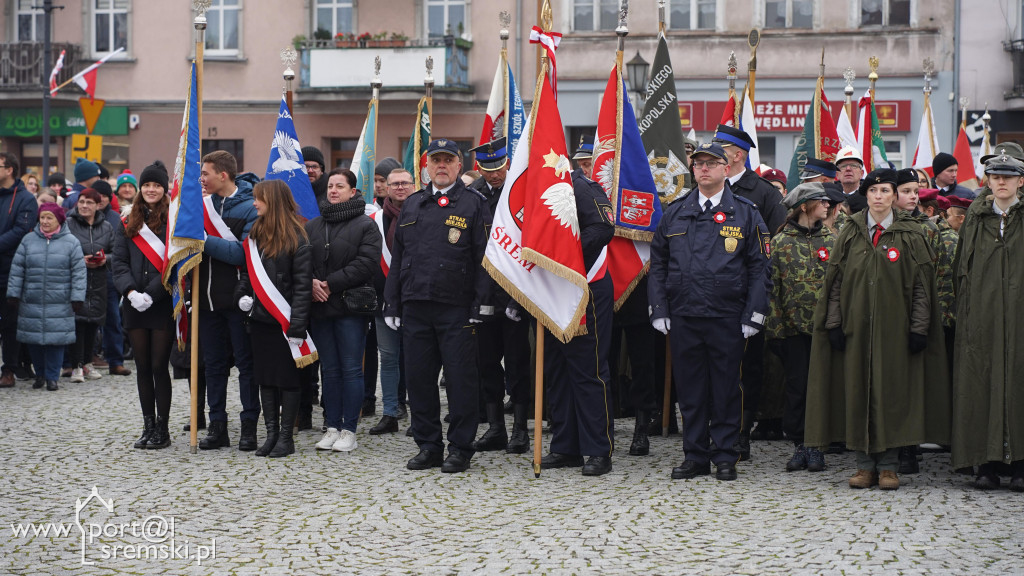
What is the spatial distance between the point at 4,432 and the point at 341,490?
11.9 ft

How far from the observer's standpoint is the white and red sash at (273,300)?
8.77 m

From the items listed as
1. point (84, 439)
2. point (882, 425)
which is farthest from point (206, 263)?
point (882, 425)

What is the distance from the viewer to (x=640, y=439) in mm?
8977

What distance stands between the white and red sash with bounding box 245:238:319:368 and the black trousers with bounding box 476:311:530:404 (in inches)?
50.0

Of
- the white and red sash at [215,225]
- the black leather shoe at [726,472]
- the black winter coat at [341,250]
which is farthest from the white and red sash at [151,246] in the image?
the black leather shoe at [726,472]

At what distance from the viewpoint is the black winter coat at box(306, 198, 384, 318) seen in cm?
900

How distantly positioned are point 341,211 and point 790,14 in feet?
66.6

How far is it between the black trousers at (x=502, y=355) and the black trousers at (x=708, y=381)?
1.38m

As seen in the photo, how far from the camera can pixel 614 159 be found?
9.14 meters

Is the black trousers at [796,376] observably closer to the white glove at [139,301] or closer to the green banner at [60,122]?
the white glove at [139,301]

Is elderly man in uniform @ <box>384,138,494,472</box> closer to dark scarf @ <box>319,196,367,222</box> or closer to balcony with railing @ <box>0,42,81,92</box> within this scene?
dark scarf @ <box>319,196,367,222</box>

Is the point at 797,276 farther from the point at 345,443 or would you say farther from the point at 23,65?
the point at 23,65

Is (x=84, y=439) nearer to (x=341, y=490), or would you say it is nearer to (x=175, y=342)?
(x=175, y=342)

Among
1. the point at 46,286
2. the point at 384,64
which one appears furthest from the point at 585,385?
the point at 384,64
